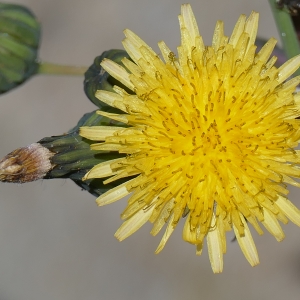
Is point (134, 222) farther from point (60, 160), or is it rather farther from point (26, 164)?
point (26, 164)

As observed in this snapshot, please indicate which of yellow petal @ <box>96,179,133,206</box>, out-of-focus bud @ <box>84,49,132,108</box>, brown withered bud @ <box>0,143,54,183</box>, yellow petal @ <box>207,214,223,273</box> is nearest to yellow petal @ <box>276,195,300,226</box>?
yellow petal @ <box>207,214,223,273</box>

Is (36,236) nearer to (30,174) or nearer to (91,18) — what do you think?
(91,18)

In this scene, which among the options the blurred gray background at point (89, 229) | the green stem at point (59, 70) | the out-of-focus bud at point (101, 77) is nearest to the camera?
the out-of-focus bud at point (101, 77)

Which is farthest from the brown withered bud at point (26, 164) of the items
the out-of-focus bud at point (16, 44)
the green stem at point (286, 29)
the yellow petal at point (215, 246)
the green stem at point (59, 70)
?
the green stem at point (286, 29)

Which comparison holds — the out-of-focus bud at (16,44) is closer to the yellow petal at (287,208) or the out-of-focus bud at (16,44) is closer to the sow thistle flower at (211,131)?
the sow thistle flower at (211,131)

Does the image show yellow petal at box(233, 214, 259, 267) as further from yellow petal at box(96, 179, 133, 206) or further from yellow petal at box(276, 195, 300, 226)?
yellow petal at box(96, 179, 133, 206)
